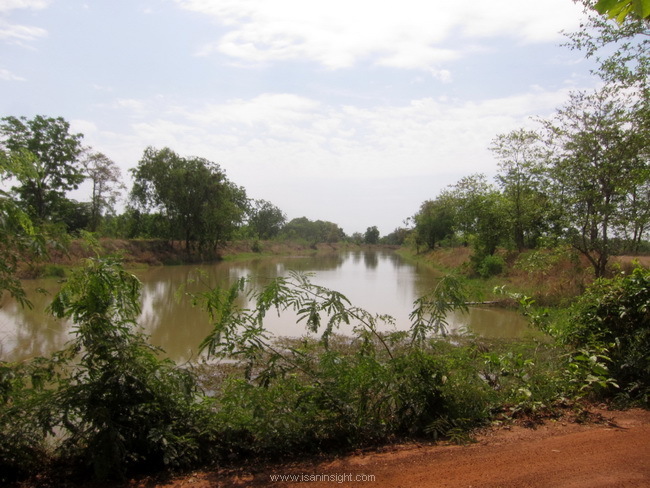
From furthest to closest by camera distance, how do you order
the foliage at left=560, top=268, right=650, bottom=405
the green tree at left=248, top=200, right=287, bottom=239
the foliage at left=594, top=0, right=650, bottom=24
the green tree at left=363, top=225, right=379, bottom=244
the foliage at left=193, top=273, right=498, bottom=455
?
the green tree at left=363, top=225, right=379, bottom=244 → the green tree at left=248, top=200, right=287, bottom=239 → the foliage at left=560, top=268, right=650, bottom=405 → the foliage at left=193, top=273, right=498, bottom=455 → the foliage at left=594, top=0, right=650, bottom=24

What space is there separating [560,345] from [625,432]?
1.91 metres

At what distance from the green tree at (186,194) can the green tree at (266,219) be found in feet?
115

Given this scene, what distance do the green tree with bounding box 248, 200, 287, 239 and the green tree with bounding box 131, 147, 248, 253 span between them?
35.1m

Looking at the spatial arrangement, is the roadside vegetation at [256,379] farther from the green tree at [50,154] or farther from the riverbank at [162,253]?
the green tree at [50,154]

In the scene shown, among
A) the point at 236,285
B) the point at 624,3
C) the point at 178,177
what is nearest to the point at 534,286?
the point at 236,285

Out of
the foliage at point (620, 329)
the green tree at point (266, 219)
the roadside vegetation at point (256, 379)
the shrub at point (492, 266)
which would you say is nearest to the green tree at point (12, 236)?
the roadside vegetation at point (256, 379)

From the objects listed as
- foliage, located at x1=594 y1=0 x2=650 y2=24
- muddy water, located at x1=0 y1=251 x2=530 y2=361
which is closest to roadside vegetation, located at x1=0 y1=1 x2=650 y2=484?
muddy water, located at x1=0 y1=251 x2=530 y2=361

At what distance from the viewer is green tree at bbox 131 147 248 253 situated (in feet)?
111

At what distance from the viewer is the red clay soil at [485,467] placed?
2.79m

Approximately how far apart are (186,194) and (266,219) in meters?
41.1

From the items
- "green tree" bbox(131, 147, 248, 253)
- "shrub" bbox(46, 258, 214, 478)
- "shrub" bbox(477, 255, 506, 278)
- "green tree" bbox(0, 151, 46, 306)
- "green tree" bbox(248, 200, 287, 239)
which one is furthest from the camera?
"green tree" bbox(248, 200, 287, 239)

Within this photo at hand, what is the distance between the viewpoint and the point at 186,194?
113 ft

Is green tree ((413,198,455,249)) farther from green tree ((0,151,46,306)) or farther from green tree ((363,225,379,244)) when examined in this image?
green tree ((363,225,379,244))

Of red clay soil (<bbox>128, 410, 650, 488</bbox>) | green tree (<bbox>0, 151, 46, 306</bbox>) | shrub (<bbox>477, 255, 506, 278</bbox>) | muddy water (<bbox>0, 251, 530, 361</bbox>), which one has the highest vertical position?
green tree (<bbox>0, 151, 46, 306</bbox>)
